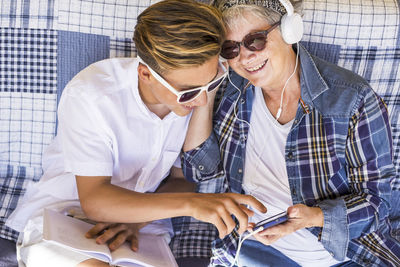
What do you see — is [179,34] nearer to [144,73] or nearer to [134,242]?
Answer: [144,73]

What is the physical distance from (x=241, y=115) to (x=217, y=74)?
237 mm

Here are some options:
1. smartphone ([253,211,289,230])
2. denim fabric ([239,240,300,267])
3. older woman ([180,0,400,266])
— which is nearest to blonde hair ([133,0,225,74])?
older woman ([180,0,400,266])

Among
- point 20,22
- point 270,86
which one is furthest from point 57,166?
point 270,86

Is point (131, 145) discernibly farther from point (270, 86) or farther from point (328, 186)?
point (328, 186)

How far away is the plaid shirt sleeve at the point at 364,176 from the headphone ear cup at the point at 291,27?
283mm

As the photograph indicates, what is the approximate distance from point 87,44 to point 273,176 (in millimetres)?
837

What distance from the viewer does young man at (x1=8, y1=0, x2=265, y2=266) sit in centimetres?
122

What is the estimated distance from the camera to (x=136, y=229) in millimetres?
1538

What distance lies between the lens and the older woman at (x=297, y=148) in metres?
1.33

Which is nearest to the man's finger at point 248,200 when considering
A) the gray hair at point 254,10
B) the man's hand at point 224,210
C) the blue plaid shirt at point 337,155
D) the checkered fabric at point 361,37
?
the man's hand at point 224,210

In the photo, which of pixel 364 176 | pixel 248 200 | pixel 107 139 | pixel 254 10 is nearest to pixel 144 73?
pixel 107 139

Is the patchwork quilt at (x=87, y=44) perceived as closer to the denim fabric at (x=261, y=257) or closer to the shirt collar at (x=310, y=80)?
the shirt collar at (x=310, y=80)

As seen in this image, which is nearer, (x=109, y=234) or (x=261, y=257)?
(x=109, y=234)

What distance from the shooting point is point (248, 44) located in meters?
1.31
